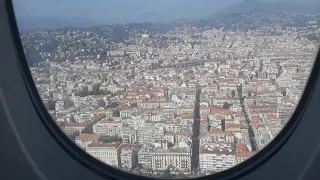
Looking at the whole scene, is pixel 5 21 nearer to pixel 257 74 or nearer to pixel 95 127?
pixel 95 127

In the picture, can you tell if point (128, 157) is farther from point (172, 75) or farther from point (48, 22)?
point (48, 22)

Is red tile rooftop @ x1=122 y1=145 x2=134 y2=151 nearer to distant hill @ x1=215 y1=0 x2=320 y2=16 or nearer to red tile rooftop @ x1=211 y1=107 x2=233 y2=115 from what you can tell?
red tile rooftop @ x1=211 y1=107 x2=233 y2=115

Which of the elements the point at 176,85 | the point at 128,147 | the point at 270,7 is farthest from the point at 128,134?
the point at 270,7

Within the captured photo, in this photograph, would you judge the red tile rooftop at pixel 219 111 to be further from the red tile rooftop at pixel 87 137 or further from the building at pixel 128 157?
the red tile rooftop at pixel 87 137

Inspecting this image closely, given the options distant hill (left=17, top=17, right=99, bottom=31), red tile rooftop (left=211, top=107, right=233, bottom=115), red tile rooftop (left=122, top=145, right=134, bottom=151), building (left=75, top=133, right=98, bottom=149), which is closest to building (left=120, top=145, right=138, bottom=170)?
red tile rooftop (left=122, top=145, right=134, bottom=151)

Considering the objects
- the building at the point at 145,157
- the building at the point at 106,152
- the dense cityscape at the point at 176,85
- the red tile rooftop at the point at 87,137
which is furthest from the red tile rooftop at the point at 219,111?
the red tile rooftop at the point at 87,137

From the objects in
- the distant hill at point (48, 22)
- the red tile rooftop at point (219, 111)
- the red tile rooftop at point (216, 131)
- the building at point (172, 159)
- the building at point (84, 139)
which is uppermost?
the distant hill at point (48, 22)

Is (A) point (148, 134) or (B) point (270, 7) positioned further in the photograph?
(A) point (148, 134)
